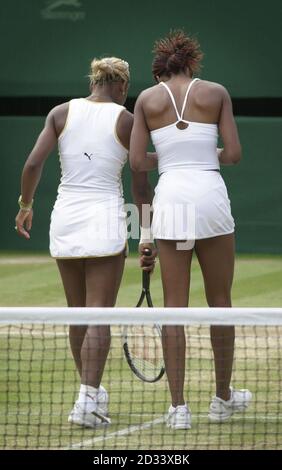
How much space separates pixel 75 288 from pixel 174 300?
1.64 feet

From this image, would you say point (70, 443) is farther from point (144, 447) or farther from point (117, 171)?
point (117, 171)

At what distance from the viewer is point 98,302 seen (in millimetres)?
5871

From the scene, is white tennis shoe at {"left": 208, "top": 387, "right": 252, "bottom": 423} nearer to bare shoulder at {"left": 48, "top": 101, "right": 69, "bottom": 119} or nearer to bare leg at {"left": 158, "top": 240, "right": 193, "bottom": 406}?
bare leg at {"left": 158, "top": 240, "right": 193, "bottom": 406}

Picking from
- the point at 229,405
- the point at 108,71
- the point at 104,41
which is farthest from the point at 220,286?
the point at 104,41

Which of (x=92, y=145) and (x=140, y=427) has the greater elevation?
(x=92, y=145)

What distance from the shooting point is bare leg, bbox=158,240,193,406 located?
5.70 m

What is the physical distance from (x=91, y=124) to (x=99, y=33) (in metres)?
8.39

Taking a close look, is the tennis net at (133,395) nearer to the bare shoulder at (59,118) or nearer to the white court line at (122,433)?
the white court line at (122,433)

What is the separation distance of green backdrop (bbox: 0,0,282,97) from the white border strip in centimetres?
928

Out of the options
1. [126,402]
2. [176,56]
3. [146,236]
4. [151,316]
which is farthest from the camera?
[126,402]

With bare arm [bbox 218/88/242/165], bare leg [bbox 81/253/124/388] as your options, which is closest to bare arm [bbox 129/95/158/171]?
bare arm [bbox 218/88/242/165]

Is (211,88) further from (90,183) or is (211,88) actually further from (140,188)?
(90,183)

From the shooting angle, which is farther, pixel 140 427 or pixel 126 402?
pixel 126 402
